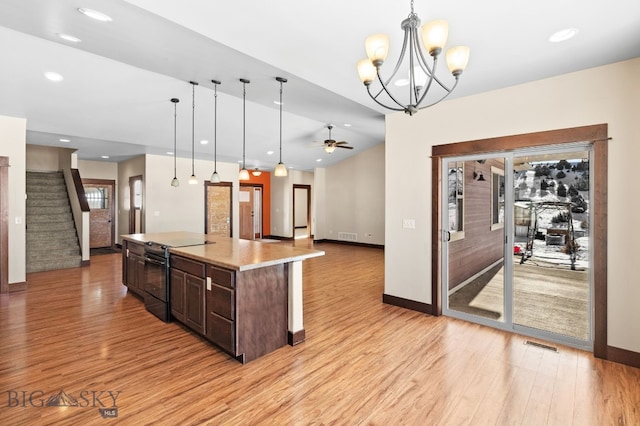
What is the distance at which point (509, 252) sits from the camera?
11.5ft

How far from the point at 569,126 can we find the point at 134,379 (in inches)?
176

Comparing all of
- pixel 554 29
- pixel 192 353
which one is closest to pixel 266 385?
pixel 192 353

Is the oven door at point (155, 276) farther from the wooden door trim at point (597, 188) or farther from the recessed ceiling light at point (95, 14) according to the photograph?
the wooden door trim at point (597, 188)

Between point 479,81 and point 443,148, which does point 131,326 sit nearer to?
point 443,148

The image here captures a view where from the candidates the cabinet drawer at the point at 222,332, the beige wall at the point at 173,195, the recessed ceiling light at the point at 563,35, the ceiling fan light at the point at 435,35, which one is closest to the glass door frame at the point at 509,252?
the recessed ceiling light at the point at 563,35

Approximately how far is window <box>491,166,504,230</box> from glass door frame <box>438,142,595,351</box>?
70 mm

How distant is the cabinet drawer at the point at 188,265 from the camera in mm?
3078

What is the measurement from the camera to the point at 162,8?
220cm

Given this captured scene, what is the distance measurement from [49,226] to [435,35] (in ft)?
29.7

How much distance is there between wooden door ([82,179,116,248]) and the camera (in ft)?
30.8

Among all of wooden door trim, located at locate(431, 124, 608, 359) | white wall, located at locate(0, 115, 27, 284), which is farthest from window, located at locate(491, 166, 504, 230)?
white wall, located at locate(0, 115, 27, 284)

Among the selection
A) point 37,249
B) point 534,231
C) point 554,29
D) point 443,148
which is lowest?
point 37,249

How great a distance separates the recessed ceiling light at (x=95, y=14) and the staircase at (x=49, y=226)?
627cm

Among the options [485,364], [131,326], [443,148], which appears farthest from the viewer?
[443,148]
